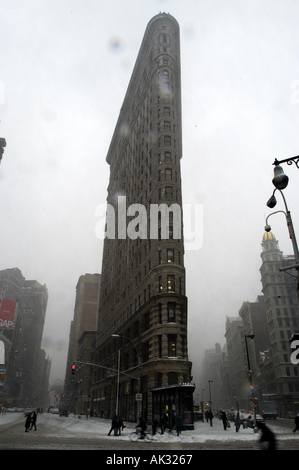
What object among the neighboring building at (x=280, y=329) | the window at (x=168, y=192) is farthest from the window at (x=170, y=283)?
the neighboring building at (x=280, y=329)

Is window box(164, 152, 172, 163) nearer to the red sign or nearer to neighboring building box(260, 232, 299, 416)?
neighboring building box(260, 232, 299, 416)

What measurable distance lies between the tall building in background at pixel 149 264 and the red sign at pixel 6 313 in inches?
2065

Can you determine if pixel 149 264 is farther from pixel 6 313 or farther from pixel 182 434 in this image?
pixel 6 313

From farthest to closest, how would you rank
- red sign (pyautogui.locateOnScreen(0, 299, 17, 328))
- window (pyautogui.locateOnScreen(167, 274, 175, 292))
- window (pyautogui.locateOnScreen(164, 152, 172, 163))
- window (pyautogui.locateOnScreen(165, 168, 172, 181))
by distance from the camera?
red sign (pyautogui.locateOnScreen(0, 299, 17, 328)) < window (pyautogui.locateOnScreen(164, 152, 172, 163)) < window (pyautogui.locateOnScreen(165, 168, 172, 181)) < window (pyautogui.locateOnScreen(167, 274, 175, 292))

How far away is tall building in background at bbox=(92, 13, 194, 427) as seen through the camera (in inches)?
1574

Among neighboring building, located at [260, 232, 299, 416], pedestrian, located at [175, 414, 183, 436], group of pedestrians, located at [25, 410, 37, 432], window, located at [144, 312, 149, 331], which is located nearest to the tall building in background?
window, located at [144, 312, 149, 331]

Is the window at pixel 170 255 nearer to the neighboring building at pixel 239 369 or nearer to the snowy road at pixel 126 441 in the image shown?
the snowy road at pixel 126 441

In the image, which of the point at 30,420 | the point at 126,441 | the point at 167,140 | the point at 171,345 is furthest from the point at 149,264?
the point at 126,441

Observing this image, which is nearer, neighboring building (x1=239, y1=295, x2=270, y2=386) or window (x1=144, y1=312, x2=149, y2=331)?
window (x1=144, y1=312, x2=149, y2=331)

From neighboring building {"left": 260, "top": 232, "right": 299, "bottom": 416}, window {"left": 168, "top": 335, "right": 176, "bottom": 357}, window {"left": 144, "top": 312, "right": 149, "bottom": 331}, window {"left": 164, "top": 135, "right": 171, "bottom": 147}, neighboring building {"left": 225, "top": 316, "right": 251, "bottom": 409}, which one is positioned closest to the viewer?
window {"left": 168, "top": 335, "right": 176, "bottom": 357}

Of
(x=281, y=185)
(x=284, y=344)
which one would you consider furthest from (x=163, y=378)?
(x=284, y=344)

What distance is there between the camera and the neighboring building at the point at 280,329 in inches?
3590

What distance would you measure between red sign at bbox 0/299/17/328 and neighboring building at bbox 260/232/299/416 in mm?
94336

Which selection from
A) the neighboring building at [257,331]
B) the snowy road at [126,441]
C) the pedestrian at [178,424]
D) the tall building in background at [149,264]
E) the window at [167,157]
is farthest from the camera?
the neighboring building at [257,331]
